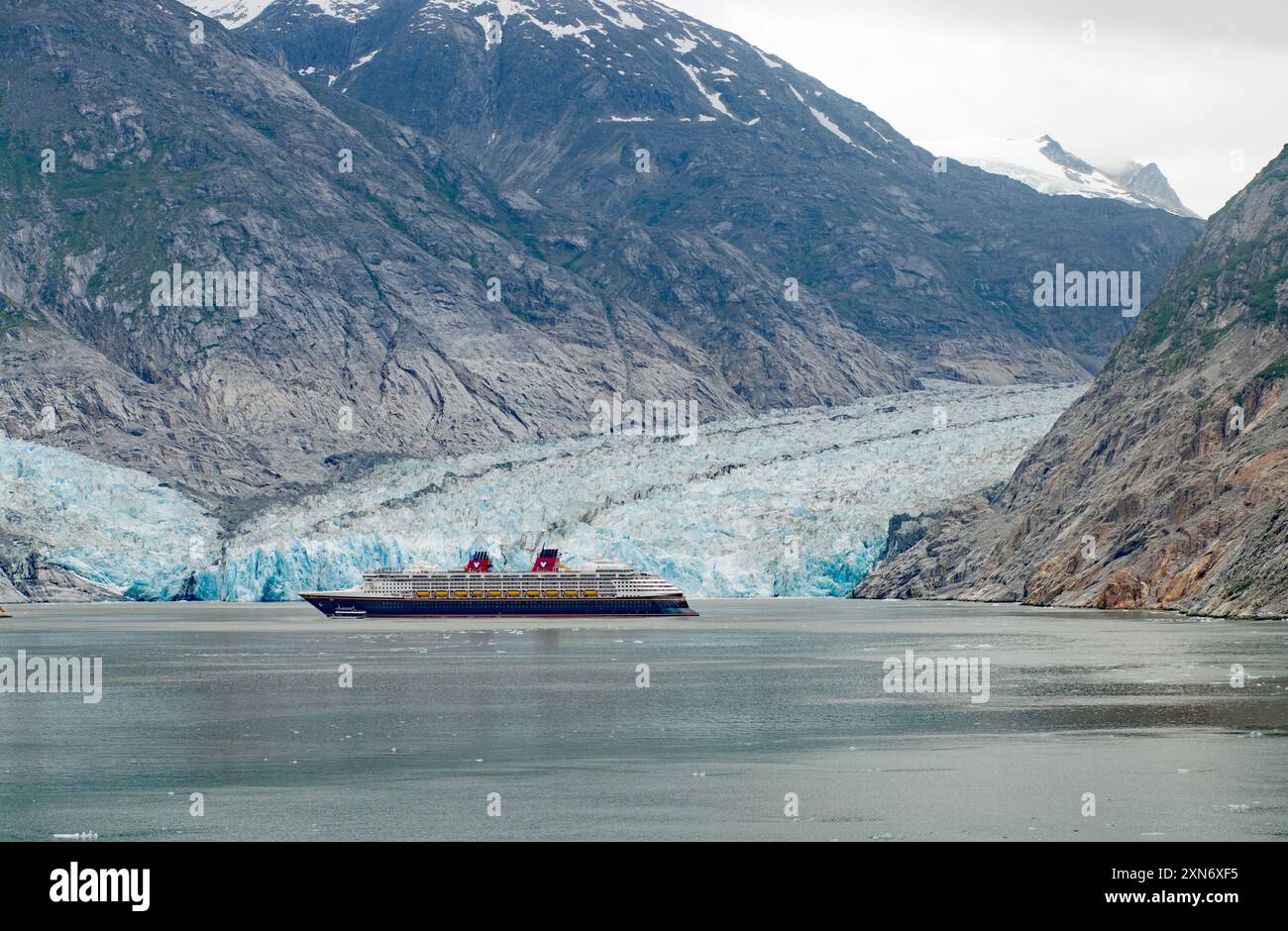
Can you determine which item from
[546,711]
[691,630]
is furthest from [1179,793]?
[691,630]

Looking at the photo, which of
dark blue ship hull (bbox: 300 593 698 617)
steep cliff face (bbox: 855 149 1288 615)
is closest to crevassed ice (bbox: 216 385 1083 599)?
steep cliff face (bbox: 855 149 1288 615)

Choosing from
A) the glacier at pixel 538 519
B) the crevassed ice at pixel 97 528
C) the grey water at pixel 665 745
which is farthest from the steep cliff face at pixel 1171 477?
the crevassed ice at pixel 97 528

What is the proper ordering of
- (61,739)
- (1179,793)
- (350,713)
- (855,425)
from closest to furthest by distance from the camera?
1. (1179,793)
2. (61,739)
3. (350,713)
4. (855,425)

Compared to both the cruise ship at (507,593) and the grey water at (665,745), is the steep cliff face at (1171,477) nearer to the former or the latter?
the grey water at (665,745)

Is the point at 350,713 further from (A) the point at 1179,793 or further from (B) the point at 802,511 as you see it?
(B) the point at 802,511
